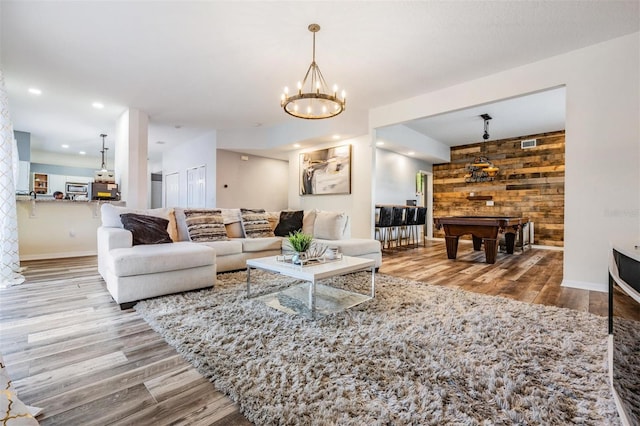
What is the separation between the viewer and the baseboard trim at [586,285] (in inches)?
123

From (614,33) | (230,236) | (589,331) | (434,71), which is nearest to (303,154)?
(230,236)

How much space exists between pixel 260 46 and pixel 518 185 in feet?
23.4

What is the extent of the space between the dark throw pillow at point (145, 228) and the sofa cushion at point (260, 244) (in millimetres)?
961

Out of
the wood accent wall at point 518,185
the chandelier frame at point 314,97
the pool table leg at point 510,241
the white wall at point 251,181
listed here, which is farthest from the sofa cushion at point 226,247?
the wood accent wall at point 518,185

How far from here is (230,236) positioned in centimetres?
443

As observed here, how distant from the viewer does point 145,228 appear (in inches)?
132

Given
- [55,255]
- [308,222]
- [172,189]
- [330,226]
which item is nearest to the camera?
[330,226]

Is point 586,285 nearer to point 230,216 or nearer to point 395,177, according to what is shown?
point 230,216

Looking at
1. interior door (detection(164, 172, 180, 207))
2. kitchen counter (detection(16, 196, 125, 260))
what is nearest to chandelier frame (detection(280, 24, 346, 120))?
kitchen counter (detection(16, 196, 125, 260))

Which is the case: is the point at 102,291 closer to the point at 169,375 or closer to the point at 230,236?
the point at 230,236

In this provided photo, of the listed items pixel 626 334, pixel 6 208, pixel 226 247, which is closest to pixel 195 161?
pixel 6 208

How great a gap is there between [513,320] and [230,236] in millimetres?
3582

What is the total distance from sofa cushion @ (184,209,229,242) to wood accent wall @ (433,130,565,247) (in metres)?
6.82

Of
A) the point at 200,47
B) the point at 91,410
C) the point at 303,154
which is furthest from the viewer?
the point at 303,154
